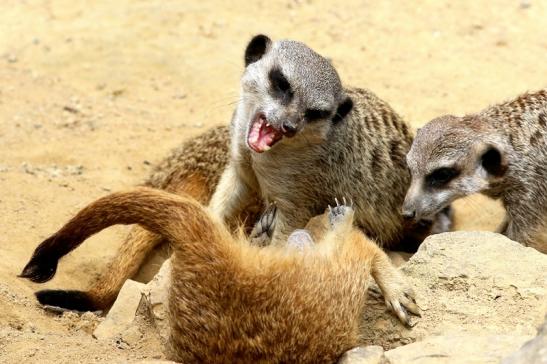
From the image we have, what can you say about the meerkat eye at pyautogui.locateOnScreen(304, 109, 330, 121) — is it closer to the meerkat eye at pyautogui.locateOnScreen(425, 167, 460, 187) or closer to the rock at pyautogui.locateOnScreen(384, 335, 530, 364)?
the meerkat eye at pyautogui.locateOnScreen(425, 167, 460, 187)

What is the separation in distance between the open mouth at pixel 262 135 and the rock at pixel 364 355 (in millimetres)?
1167

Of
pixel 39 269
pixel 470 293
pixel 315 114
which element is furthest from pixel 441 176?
pixel 39 269

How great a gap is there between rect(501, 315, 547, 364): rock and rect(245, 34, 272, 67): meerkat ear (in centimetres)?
227

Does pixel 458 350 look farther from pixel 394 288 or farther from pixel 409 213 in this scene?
pixel 409 213

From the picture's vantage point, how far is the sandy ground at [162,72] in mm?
4918

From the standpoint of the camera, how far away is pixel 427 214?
4.08 metres

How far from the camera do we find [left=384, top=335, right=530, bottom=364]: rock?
267 centimetres

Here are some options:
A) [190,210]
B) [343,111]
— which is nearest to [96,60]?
Result: [343,111]

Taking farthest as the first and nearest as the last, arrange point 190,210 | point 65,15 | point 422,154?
point 65,15 < point 422,154 < point 190,210

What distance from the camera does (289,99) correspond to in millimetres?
3879

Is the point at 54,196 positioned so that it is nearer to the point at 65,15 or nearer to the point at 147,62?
the point at 147,62

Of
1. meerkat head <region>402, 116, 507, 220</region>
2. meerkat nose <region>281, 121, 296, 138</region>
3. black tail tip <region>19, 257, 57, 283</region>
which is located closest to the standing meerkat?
meerkat nose <region>281, 121, 296, 138</region>

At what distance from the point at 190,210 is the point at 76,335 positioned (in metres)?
0.86

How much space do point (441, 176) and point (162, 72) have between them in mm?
2955
